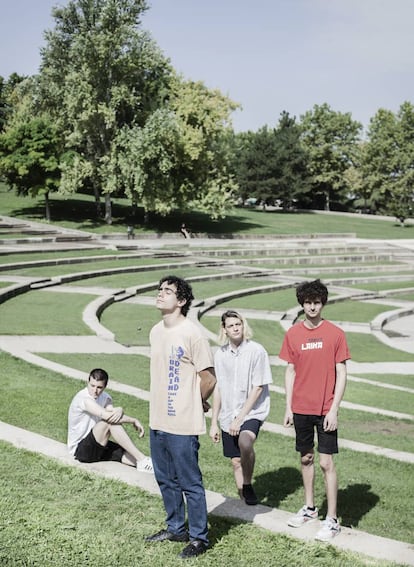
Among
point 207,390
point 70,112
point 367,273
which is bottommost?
point 367,273

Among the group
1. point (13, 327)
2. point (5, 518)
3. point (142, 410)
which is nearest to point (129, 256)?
point (13, 327)

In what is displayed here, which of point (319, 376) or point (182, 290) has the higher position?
point (182, 290)

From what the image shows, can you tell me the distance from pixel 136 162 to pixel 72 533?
46.2 m

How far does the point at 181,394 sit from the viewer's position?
5.47 metres

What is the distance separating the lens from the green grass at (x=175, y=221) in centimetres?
5450

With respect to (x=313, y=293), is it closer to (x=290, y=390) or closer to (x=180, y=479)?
(x=290, y=390)

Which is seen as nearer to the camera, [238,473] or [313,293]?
[313,293]

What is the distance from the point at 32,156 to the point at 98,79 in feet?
25.5

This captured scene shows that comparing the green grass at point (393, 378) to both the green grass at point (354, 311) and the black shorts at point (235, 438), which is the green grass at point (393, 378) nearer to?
the green grass at point (354, 311)

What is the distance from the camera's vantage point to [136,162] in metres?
50.4

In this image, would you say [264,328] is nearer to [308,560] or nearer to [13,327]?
[13,327]

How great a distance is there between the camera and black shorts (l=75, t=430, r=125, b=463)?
745 cm

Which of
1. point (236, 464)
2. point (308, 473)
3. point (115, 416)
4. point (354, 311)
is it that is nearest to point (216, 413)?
point (236, 464)

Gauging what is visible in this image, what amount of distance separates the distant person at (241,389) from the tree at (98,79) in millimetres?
44792
